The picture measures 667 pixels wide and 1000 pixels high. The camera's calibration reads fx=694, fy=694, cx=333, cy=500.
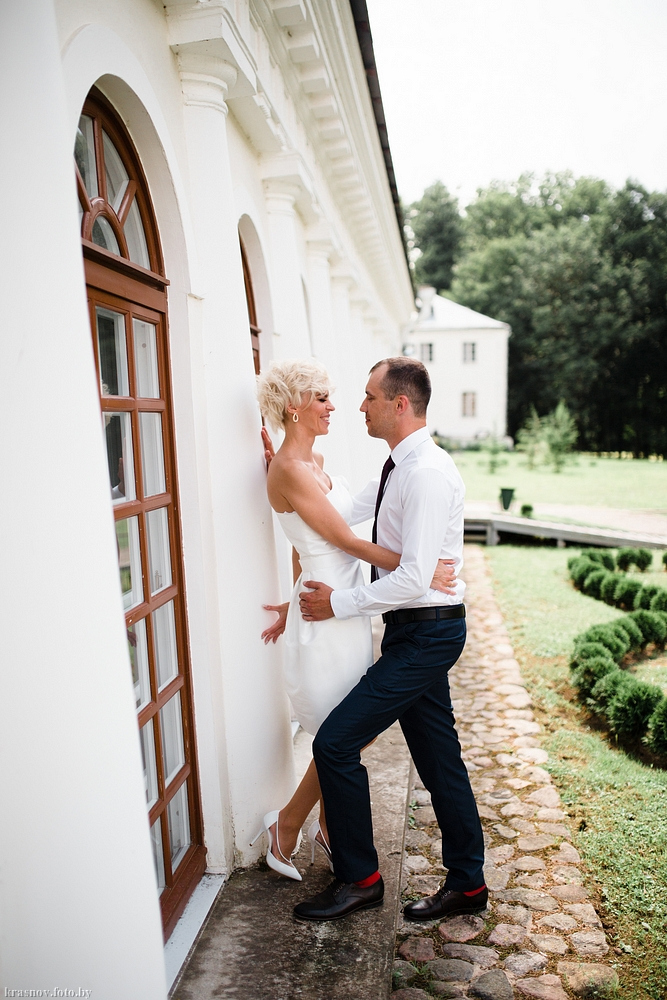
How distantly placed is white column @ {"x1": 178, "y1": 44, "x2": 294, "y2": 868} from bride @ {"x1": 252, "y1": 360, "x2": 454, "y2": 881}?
0.22 meters

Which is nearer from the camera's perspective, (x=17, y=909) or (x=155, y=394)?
(x=17, y=909)

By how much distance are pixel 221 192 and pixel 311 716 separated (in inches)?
93.7

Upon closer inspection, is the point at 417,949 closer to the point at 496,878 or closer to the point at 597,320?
the point at 496,878

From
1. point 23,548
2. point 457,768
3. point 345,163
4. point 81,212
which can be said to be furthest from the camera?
point 345,163

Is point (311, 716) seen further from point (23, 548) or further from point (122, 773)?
point (23, 548)

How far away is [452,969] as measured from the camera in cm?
287

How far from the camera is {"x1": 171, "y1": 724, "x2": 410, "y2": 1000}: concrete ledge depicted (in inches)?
96.2

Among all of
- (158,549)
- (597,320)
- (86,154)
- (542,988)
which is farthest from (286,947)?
(597,320)

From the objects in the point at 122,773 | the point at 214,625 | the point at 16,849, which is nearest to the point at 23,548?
the point at 122,773

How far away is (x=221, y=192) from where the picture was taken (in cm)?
316

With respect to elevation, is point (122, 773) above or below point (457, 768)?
above

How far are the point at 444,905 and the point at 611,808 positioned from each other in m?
1.63

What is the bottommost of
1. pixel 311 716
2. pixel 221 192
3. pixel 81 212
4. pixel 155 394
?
pixel 311 716

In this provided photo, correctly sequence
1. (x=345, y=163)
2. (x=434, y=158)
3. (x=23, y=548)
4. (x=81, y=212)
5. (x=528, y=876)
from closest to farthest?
(x=23, y=548)
(x=81, y=212)
(x=528, y=876)
(x=345, y=163)
(x=434, y=158)
